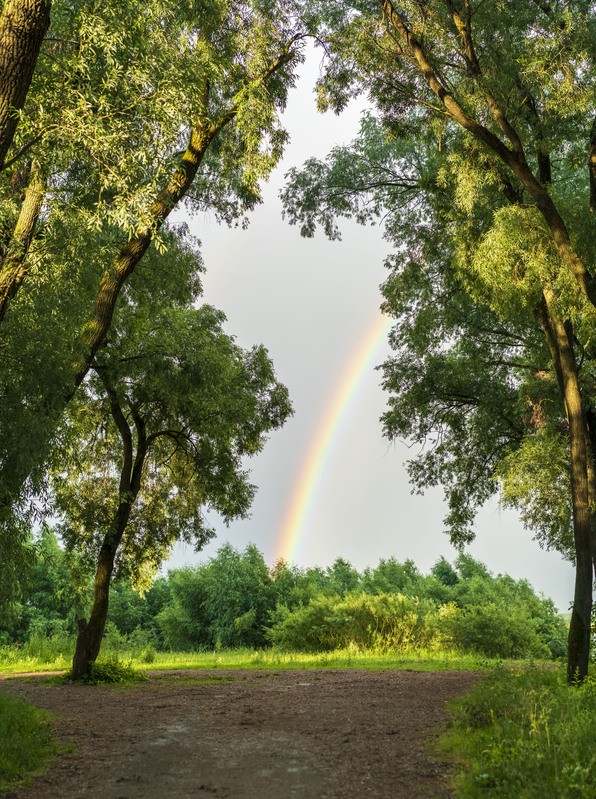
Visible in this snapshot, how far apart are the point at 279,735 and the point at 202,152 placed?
9985mm

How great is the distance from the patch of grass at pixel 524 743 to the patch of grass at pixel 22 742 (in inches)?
158

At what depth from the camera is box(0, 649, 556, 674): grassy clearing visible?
57.8 feet

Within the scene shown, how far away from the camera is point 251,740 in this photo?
763 centimetres

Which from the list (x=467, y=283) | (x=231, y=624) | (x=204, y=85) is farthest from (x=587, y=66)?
(x=231, y=624)

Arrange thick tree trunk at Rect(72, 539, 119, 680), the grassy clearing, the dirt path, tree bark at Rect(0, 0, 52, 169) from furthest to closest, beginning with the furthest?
the grassy clearing < thick tree trunk at Rect(72, 539, 119, 680) < tree bark at Rect(0, 0, 52, 169) < the dirt path

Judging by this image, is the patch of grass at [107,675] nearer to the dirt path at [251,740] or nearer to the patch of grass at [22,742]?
the dirt path at [251,740]

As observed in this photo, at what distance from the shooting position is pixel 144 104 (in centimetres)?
876

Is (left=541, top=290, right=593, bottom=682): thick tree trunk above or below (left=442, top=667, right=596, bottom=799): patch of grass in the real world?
above

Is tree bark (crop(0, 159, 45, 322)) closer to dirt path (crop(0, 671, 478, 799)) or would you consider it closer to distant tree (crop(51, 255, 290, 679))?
distant tree (crop(51, 255, 290, 679))

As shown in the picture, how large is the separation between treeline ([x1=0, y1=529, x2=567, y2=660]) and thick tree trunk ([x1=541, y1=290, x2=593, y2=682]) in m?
11.0

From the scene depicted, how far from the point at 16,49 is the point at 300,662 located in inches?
643

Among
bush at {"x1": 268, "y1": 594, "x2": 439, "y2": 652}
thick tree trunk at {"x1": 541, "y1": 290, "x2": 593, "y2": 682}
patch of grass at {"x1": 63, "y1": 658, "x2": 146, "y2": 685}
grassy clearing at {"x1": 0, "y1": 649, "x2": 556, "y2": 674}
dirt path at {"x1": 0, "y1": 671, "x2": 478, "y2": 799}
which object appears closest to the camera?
dirt path at {"x1": 0, "y1": 671, "x2": 478, "y2": 799}

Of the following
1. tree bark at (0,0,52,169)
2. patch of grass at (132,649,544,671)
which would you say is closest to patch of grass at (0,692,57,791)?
tree bark at (0,0,52,169)

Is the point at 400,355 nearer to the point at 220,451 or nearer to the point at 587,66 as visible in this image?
the point at 220,451
